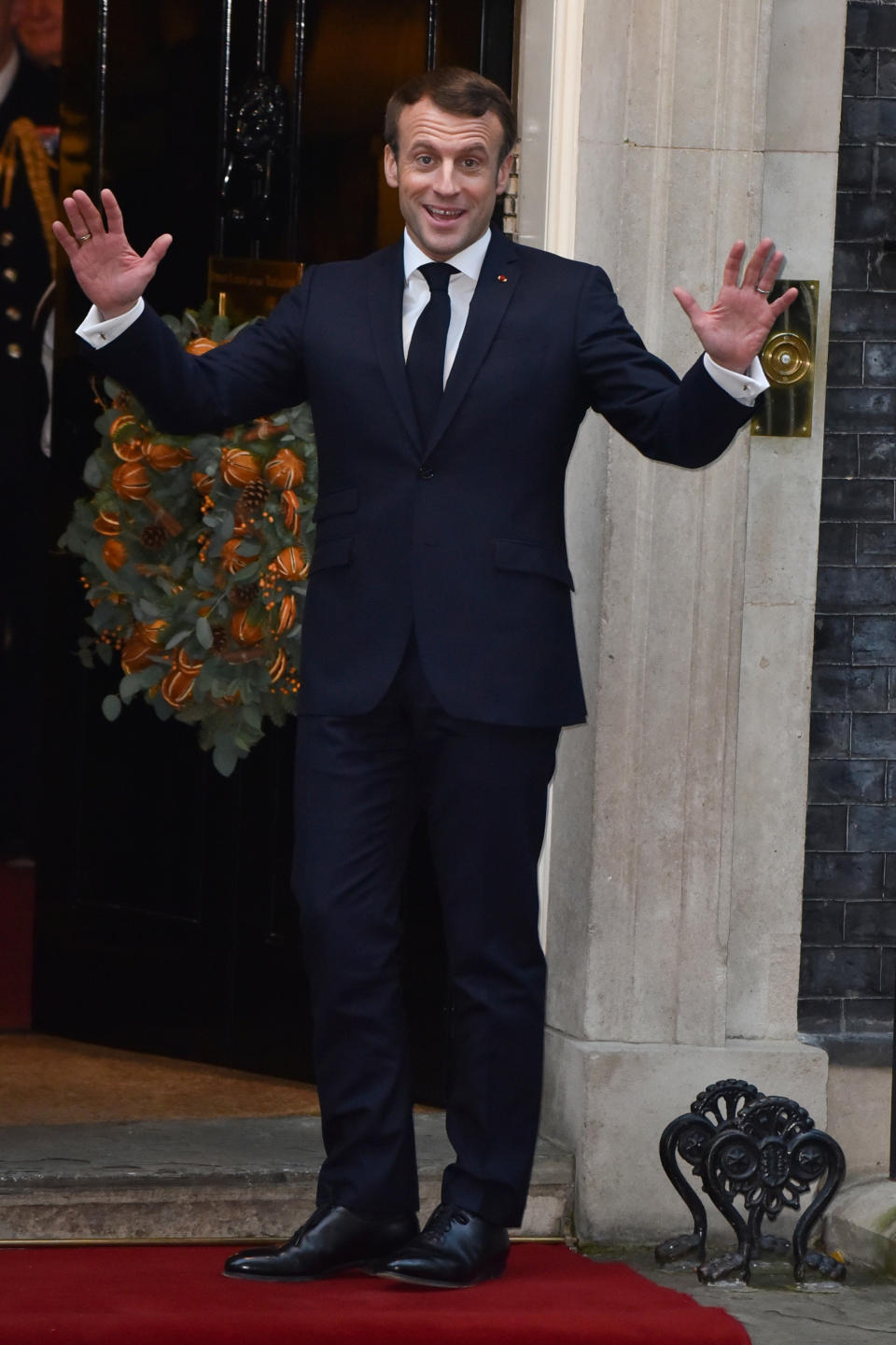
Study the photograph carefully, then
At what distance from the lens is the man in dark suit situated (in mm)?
3363

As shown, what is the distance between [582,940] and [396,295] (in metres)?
1.44

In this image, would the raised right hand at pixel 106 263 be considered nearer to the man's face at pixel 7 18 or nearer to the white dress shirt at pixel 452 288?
the white dress shirt at pixel 452 288

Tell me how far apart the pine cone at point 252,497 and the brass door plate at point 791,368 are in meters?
1.07

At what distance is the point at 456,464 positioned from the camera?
338 centimetres

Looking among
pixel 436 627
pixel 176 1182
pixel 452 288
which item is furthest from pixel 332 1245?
pixel 452 288

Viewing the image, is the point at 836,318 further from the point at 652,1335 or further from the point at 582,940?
the point at 652,1335

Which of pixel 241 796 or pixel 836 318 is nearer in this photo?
pixel 836 318

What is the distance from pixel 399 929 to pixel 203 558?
1.44 metres

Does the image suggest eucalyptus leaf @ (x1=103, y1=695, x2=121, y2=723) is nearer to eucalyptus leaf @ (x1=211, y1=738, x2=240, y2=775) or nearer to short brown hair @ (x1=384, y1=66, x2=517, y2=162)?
eucalyptus leaf @ (x1=211, y1=738, x2=240, y2=775)

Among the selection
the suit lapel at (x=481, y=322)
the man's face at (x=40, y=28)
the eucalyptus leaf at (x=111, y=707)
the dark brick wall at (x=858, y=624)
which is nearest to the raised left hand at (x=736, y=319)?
the suit lapel at (x=481, y=322)

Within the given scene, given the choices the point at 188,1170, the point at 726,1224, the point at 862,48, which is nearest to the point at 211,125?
the point at 862,48

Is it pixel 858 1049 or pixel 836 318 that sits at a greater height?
pixel 836 318

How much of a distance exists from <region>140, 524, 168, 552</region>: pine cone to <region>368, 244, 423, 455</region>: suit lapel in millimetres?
1391

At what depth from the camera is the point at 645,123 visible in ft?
13.5
